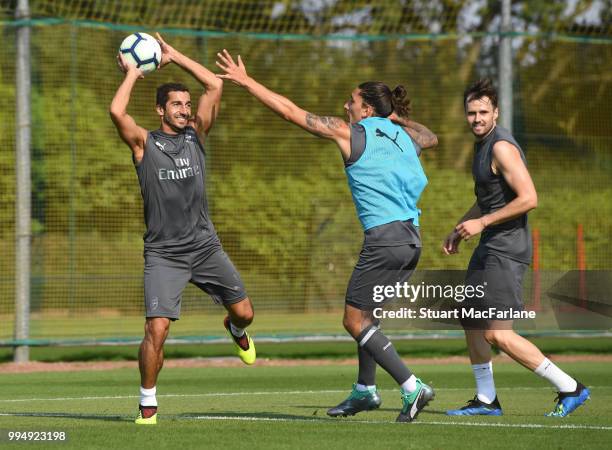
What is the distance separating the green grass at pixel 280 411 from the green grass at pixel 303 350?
1600 millimetres

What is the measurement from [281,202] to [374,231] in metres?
9.92

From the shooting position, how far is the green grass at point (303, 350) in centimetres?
1510

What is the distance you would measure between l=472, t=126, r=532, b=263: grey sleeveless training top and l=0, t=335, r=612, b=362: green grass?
7.05 meters

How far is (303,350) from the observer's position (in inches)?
620

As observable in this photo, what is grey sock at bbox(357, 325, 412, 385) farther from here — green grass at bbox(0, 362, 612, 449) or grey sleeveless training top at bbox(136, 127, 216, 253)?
grey sleeveless training top at bbox(136, 127, 216, 253)

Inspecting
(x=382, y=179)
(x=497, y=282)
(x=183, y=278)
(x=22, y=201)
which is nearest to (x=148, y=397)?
(x=183, y=278)

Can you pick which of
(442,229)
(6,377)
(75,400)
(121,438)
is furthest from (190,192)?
(442,229)

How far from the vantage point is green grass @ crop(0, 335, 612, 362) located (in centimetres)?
1510

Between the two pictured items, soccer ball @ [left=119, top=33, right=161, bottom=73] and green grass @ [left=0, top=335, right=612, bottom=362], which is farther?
green grass @ [left=0, top=335, right=612, bottom=362]

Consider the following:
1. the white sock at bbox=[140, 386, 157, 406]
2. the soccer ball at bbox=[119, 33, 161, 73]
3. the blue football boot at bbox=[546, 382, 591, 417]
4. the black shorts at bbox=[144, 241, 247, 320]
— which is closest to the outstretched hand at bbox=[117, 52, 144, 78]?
the soccer ball at bbox=[119, 33, 161, 73]

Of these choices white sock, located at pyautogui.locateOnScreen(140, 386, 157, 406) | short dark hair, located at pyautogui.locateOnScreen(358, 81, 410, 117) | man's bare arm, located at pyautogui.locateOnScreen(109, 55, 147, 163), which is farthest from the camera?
short dark hair, located at pyautogui.locateOnScreen(358, 81, 410, 117)

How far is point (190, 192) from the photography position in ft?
27.2

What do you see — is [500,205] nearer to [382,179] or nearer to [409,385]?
[382,179]

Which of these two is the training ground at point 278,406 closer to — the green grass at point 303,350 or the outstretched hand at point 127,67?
the green grass at point 303,350
